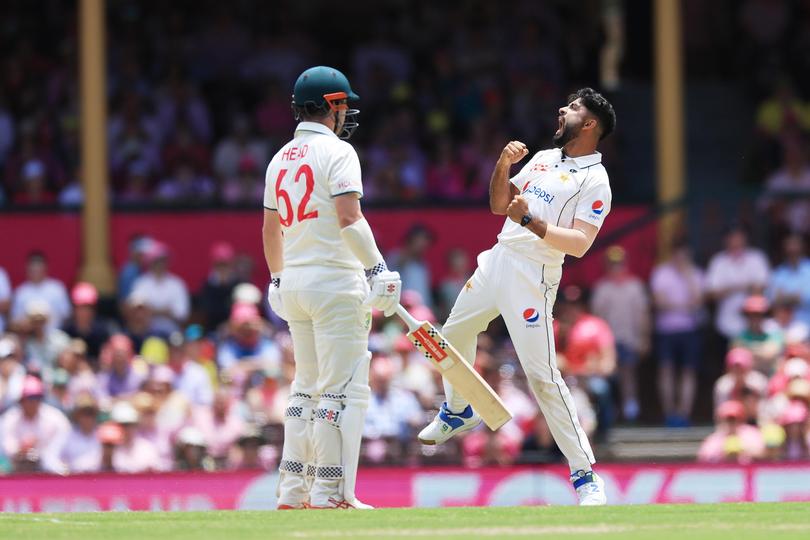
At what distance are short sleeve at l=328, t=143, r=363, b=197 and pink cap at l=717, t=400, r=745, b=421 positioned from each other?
5084mm

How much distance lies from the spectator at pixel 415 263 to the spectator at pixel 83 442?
132 inches

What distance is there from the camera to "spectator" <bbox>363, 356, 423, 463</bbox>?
12586 millimetres

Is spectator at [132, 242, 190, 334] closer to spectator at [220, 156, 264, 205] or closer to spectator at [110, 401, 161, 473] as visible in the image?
spectator at [220, 156, 264, 205]

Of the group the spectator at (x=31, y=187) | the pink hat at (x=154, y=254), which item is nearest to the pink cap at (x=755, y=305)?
the pink hat at (x=154, y=254)

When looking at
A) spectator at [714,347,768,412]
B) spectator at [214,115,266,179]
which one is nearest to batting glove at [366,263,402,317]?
spectator at [714,347,768,412]

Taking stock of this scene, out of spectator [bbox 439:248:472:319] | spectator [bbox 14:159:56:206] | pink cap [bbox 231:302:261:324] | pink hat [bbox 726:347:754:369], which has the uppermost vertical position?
spectator [bbox 14:159:56:206]

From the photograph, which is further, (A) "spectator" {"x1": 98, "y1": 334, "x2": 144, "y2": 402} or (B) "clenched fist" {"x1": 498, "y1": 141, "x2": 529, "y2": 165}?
(A) "spectator" {"x1": 98, "y1": 334, "x2": 144, "y2": 402}

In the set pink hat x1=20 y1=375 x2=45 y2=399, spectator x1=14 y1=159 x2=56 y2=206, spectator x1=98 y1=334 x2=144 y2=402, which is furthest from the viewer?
spectator x1=14 y1=159 x2=56 y2=206

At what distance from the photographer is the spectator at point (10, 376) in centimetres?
1263

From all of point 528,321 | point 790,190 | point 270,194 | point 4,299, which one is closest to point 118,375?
point 4,299

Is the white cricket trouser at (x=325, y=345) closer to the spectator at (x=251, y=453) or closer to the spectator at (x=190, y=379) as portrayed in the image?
the spectator at (x=251, y=453)

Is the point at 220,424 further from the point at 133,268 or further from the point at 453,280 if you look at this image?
the point at 453,280

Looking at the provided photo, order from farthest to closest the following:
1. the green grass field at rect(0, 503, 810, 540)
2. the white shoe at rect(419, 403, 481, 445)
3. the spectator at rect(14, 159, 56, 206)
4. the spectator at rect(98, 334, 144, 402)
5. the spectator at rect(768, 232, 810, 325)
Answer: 1. the spectator at rect(14, 159, 56, 206)
2. the spectator at rect(768, 232, 810, 325)
3. the spectator at rect(98, 334, 144, 402)
4. the white shoe at rect(419, 403, 481, 445)
5. the green grass field at rect(0, 503, 810, 540)

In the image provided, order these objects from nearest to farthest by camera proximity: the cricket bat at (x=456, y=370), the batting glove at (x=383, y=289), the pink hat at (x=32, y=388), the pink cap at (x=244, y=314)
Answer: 1. the batting glove at (x=383, y=289)
2. the cricket bat at (x=456, y=370)
3. the pink hat at (x=32, y=388)
4. the pink cap at (x=244, y=314)
